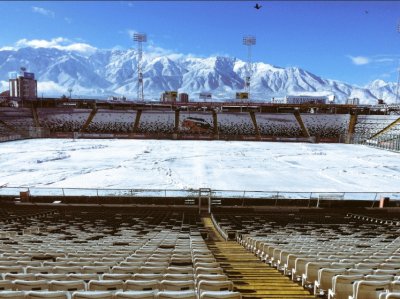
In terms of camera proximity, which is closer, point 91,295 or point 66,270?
point 91,295

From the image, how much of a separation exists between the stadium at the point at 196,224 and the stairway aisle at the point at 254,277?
0.03 meters

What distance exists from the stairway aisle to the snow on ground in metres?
16.3

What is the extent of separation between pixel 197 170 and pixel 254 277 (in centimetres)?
2735

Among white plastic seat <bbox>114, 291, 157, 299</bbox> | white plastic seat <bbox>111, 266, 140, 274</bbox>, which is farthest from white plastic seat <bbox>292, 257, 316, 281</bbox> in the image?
white plastic seat <bbox>114, 291, 157, 299</bbox>

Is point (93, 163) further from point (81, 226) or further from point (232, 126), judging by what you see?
point (232, 126)

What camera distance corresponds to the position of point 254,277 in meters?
7.85

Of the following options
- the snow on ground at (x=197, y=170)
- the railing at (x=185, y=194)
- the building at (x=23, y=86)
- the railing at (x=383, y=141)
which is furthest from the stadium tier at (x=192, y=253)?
the building at (x=23, y=86)

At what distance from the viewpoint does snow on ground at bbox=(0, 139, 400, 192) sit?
28859 millimetres

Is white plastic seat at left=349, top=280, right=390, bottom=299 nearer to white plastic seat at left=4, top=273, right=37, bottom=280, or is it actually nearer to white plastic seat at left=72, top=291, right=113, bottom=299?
white plastic seat at left=72, top=291, right=113, bottom=299

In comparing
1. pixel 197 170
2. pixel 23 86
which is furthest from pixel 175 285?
pixel 23 86

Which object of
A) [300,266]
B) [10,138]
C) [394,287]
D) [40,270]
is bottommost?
[10,138]

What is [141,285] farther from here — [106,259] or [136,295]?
[106,259]

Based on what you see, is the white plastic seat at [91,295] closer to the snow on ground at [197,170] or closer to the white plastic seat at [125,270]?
the white plastic seat at [125,270]

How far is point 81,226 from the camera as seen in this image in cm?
1631
